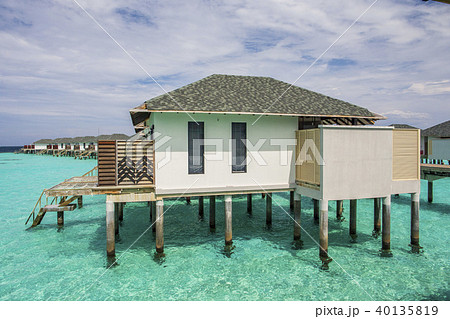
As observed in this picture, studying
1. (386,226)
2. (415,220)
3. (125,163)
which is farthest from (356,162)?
(125,163)

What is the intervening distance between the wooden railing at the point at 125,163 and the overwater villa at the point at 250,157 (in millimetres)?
42

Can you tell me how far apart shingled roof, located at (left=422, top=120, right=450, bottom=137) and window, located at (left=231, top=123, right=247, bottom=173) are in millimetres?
29846

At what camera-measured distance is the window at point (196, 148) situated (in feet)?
44.2

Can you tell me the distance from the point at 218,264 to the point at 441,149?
25171 millimetres

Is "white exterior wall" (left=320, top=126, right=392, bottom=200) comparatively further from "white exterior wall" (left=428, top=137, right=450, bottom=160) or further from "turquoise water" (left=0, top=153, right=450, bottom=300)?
"white exterior wall" (left=428, top=137, right=450, bottom=160)

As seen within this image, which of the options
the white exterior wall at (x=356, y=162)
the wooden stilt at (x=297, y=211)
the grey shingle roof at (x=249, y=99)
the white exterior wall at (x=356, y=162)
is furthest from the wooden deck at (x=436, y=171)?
the wooden stilt at (x=297, y=211)

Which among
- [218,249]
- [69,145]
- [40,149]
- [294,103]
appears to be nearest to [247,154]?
[294,103]

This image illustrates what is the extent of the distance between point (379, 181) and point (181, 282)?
31.4ft

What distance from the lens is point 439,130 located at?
113 feet

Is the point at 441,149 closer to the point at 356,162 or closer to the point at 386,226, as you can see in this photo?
the point at 386,226

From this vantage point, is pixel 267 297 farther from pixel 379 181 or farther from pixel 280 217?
pixel 280 217

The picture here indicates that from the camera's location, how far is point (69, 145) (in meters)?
110
